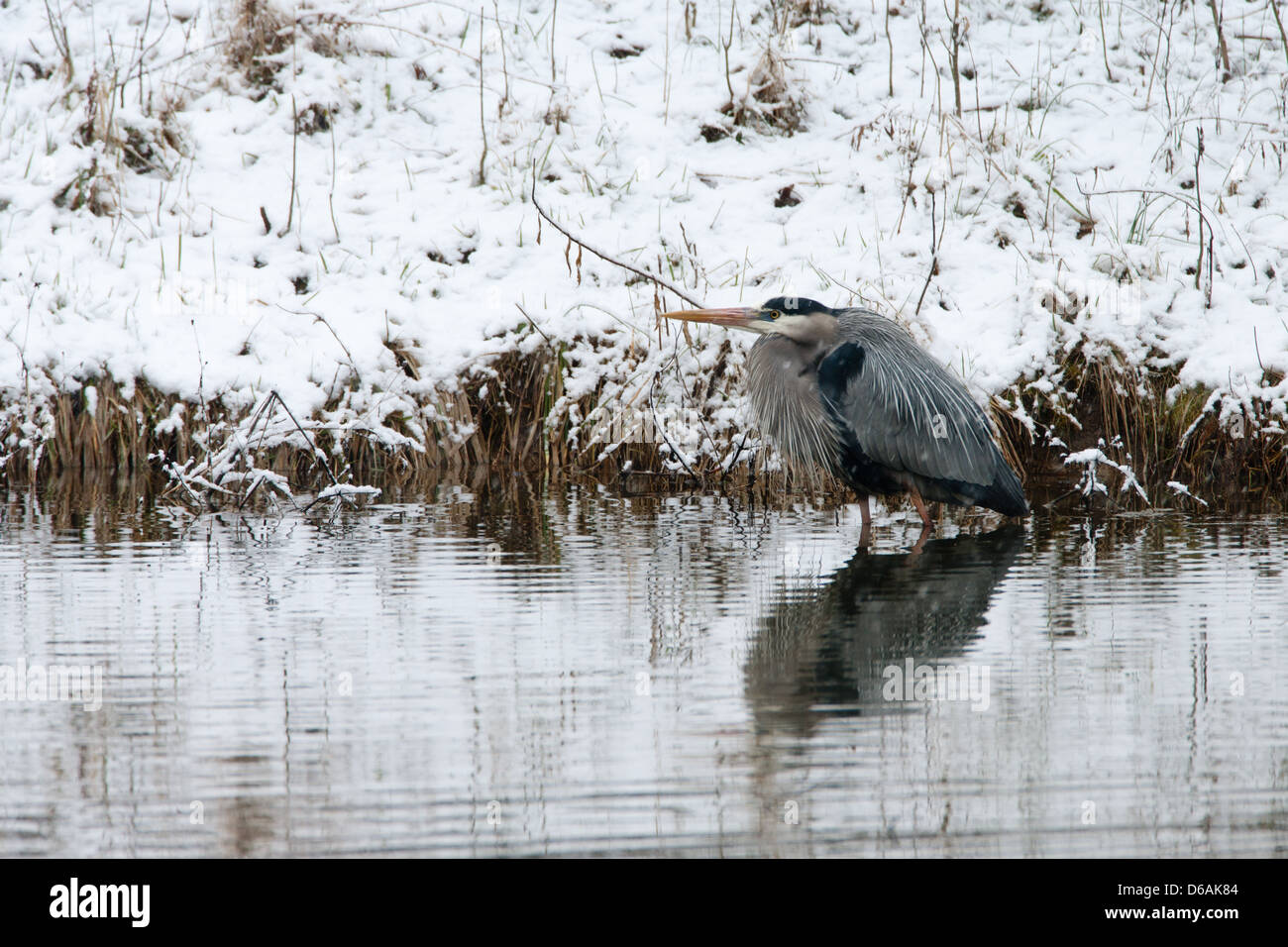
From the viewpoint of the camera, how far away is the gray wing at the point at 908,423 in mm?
6473

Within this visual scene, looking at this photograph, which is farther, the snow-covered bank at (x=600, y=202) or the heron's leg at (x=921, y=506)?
the snow-covered bank at (x=600, y=202)

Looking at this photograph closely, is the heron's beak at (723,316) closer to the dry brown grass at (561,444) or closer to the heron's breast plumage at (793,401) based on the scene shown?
the heron's breast plumage at (793,401)

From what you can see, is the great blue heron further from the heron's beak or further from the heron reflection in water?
the heron reflection in water

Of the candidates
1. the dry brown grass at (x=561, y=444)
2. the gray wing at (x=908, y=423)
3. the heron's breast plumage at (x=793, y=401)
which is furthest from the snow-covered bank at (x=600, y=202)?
the gray wing at (x=908, y=423)

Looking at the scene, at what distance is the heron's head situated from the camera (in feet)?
21.6

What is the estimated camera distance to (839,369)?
651 centimetres

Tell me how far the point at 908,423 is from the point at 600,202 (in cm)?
424

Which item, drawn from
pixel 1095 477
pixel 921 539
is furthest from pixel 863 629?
pixel 1095 477

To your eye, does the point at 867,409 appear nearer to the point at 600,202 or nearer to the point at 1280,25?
the point at 600,202

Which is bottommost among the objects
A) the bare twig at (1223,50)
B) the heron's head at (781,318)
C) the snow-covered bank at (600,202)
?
the heron's head at (781,318)

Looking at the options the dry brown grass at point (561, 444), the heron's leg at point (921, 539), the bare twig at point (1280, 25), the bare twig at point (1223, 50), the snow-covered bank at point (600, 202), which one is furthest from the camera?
the bare twig at point (1223, 50)

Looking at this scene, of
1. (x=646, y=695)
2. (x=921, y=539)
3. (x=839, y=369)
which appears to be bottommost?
(x=646, y=695)

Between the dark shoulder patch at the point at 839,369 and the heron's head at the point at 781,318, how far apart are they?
6.3 inches
